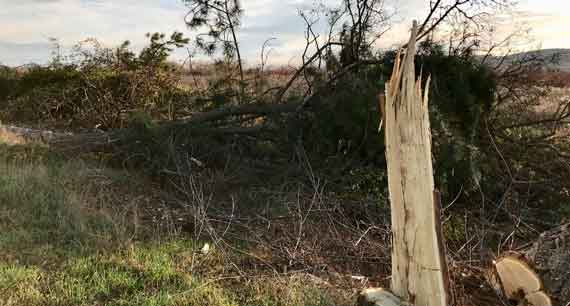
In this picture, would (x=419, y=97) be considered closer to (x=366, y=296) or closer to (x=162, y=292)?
(x=366, y=296)

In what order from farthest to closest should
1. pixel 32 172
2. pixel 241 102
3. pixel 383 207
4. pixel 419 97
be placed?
1. pixel 241 102
2. pixel 32 172
3. pixel 383 207
4. pixel 419 97

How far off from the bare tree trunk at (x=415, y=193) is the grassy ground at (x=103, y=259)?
604 millimetres

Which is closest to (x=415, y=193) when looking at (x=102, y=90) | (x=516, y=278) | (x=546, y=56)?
(x=516, y=278)

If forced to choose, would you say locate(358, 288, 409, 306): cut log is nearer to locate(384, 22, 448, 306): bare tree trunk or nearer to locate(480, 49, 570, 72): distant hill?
locate(384, 22, 448, 306): bare tree trunk

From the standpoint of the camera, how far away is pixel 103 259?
4148mm

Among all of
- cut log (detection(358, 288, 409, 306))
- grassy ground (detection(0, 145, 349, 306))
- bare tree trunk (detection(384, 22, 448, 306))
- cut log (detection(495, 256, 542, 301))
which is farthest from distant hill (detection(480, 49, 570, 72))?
grassy ground (detection(0, 145, 349, 306))

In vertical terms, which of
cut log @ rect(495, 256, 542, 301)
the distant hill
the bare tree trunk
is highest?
the distant hill

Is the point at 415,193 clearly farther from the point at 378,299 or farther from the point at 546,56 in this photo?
the point at 546,56

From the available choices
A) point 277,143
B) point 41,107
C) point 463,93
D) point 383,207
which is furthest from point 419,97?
point 41,107

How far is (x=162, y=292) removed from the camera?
3.63 metres

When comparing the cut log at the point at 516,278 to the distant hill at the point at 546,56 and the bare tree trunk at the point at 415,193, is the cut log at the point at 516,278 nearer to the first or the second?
the bare tree trunk at the point at 415,193

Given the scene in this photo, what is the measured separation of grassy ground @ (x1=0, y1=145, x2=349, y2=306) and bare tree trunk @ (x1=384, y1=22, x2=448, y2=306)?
0.60 metres

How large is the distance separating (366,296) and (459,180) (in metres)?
2.75

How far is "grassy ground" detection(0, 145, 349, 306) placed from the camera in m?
3.61
